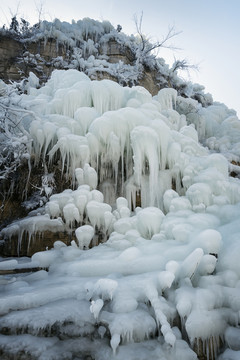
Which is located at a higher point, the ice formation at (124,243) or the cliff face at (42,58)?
the cliff face at (42,58)

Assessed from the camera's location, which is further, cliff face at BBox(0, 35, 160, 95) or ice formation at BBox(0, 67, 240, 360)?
cliff face at BBox(0, 35, 160, 95)

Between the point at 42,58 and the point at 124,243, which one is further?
the point at 42,58

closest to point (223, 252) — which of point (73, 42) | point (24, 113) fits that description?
point (24, 113)

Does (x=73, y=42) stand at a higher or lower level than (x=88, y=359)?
higher

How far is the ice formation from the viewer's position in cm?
230

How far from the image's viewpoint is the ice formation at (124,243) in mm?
2301

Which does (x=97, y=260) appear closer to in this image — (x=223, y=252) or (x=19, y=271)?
(x=19, y=271)

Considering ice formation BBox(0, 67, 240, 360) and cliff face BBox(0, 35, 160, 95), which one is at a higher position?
cliff face BBox(0, 35, 160, 95)

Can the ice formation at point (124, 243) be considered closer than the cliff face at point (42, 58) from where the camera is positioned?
Yes

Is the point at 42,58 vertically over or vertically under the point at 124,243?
over

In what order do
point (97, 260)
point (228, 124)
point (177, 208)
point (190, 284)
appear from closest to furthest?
point (190, 284)
point (97, 260)
point (177, 208)
point (228, 124)

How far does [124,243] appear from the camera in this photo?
400cm

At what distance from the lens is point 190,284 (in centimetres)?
279

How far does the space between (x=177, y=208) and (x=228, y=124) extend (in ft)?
19.4
